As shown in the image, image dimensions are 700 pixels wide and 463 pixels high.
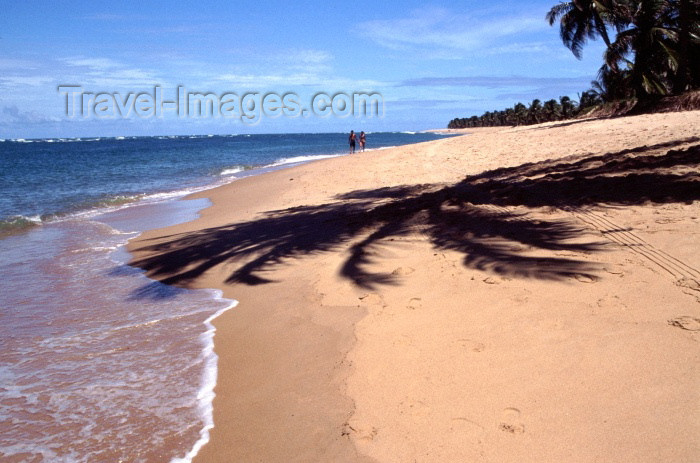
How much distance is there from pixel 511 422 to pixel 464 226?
4504 mm

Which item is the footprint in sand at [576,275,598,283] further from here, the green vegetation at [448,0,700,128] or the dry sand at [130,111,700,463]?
the green vegetation at [448,0,700,128]

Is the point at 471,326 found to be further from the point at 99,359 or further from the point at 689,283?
the point at 99,359

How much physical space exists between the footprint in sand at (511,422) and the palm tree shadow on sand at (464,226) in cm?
210

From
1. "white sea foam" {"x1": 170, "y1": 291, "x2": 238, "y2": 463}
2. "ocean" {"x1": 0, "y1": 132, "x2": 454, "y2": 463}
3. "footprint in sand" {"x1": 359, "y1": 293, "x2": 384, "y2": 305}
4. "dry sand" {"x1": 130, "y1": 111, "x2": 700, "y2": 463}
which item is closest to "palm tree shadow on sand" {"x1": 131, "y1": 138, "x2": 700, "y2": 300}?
"dry sand" {"x1": 130, "y1": 111, "x2": 700, "y2": 463}

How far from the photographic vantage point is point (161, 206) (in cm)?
1571

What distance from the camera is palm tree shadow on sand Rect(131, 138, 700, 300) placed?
5.75 m

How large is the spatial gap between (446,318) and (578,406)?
155 cm

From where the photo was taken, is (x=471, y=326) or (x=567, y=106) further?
(x=567, y=106)

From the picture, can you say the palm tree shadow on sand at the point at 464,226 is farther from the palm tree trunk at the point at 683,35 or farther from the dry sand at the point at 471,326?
the palm tree trunk at the point at 683,35

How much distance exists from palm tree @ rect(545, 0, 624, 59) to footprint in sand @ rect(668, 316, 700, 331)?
31.0 m

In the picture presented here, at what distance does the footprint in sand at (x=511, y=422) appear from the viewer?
282 cm

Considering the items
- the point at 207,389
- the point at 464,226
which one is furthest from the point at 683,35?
the point at 207,389

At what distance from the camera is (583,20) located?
31.2 m

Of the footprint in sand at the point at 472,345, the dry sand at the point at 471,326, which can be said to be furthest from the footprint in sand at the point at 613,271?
the footprint in sand at the point at 472,345
